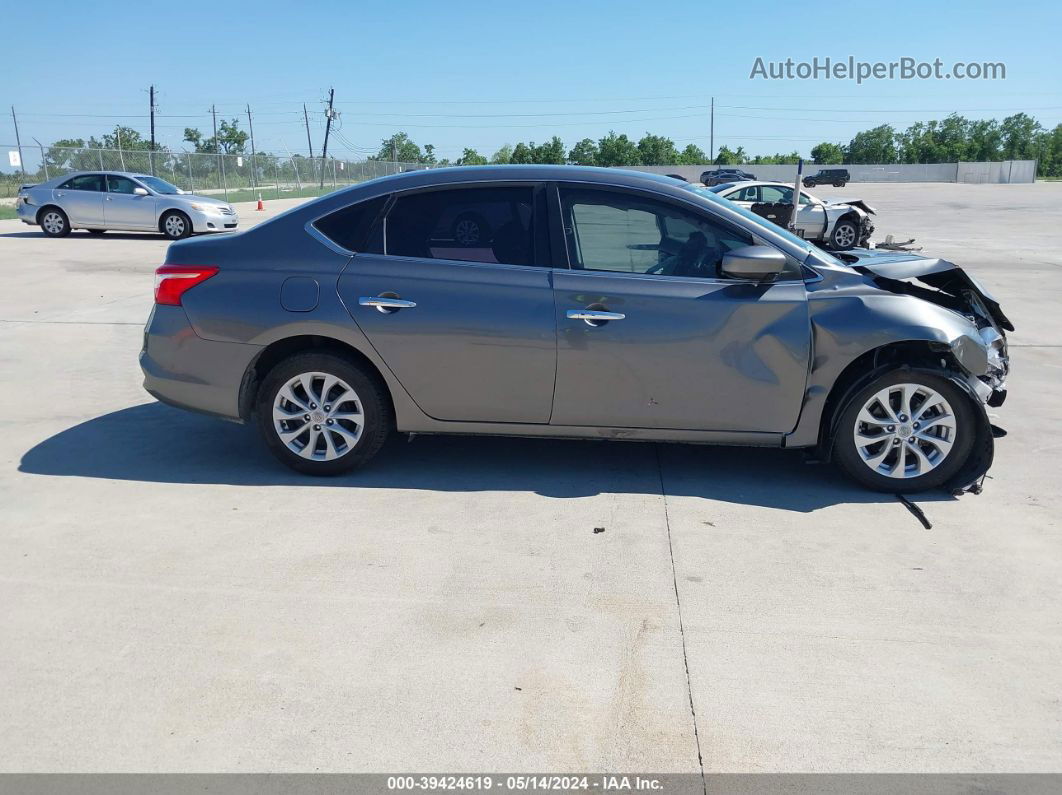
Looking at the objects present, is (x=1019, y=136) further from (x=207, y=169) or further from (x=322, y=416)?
(x=322, y=416)

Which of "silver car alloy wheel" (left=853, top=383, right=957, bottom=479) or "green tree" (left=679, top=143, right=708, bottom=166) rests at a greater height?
"green tree" (left=679, top=143, right=708, bottom=166)

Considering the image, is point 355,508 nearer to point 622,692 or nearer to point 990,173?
point 622,692

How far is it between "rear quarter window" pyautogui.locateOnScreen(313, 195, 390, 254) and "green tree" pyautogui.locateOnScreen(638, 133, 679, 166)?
300 feet

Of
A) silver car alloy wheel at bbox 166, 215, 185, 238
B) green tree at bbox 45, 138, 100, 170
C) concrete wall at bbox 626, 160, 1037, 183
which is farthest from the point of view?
concrete wall at bbox 626, 160, 1037, 183

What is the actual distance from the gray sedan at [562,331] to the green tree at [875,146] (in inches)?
4291

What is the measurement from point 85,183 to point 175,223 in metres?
2.34

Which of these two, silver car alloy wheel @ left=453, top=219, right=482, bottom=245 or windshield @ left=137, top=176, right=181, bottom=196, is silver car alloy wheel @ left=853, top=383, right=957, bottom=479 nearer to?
silver car alloy wheel @ left=453, top=219, right=482, bottom=245

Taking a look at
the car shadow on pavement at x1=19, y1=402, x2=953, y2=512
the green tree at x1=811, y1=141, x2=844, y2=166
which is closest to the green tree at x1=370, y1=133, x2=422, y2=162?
the green tree at x1=811, y1=141, x2=844, y2=166

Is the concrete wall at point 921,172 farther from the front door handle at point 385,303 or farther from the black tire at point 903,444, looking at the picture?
the front door handle at point 385,303

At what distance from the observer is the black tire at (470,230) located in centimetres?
525

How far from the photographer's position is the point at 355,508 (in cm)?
493

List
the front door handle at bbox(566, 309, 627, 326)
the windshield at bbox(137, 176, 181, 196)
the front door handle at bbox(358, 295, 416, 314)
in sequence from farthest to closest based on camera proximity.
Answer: the windshield at bbox(137, 176, 181, 196) < the front door handle at bbox(358, 295, 416, 314) < the front door handle at bbox(566, 309, 627, 326)

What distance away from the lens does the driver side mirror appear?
491cm

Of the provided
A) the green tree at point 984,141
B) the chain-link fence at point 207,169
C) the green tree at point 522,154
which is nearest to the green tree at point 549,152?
the green tree at point 522,154
